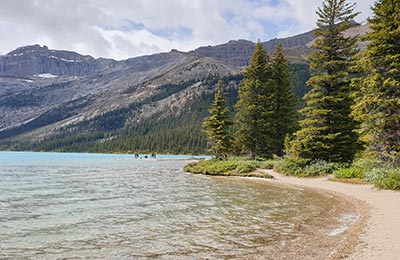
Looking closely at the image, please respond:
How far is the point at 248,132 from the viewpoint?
146 ft

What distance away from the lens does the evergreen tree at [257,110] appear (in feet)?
145

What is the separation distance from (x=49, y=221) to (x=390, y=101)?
73.7ft

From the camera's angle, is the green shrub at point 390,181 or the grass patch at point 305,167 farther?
the grass patch at point 305,167

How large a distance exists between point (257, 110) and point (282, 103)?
413cm

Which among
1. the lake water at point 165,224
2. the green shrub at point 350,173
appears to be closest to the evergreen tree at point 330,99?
the green shrub at point 350,173

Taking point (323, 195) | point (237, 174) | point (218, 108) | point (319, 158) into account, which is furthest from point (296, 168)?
point (218, 108)

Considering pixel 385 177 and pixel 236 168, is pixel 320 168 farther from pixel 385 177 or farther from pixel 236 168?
pixel 236 168

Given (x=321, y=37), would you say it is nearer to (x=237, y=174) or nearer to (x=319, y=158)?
(x=319, y=158)

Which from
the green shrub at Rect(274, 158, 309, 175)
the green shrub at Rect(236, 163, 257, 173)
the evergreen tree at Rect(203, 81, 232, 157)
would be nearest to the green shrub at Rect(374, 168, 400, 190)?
the green shrub at Rect(274, 158, 309, 175)

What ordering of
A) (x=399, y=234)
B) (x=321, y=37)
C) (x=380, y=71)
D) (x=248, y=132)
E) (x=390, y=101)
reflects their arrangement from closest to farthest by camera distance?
(x=399, y=234) < (x=390, y=101) < (x=380, y=71) < (x=321, y=37) < (x=248, y=132)

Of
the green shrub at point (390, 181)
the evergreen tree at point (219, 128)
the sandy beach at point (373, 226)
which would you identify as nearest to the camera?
the sandy beach at point (373, 226)

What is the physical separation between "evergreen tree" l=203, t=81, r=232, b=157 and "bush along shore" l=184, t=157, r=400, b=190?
348 cm

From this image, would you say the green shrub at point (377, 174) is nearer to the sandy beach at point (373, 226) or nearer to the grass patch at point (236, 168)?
the sandy beach at point (373, 226)

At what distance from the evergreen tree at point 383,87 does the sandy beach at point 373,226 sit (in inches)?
154
